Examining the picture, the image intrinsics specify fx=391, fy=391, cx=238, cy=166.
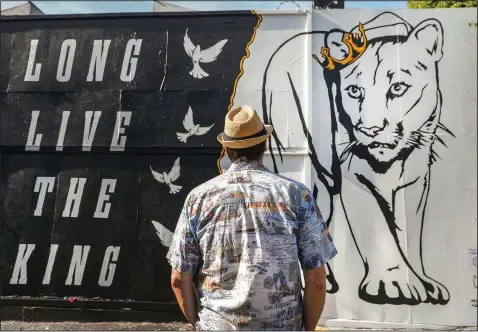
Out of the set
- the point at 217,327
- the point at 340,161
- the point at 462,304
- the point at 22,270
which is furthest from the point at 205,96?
the point at 462,304

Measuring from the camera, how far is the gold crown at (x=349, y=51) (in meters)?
4.68

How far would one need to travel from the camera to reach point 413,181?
176 inches

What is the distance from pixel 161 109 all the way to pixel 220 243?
3.28 metres

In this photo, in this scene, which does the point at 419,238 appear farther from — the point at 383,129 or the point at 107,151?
the point at 107,151

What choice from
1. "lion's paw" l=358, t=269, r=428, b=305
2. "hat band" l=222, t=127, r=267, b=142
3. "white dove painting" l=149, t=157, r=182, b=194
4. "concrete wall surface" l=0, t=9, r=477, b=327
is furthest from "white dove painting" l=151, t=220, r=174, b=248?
"hat band" l=222, t=127, r=267, b=142

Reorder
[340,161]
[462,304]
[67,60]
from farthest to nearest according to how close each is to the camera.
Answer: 1. [67,60]
2. [340,161]
3. [462,304]

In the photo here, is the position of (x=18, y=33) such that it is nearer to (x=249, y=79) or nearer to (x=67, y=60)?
(x=67, y=60)

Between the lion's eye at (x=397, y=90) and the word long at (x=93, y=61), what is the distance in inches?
122

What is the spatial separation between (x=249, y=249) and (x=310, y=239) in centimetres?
31

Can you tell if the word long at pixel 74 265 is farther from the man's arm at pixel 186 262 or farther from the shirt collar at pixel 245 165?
the shirt collar at pixel 245 165

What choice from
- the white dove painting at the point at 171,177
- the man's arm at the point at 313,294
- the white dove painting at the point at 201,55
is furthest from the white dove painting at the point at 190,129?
the man's arm at the point at 313,294

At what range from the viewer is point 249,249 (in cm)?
172

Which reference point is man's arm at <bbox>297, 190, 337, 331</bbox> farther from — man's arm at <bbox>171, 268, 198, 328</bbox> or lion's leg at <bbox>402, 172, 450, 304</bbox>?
lion's leg at <bbox>402, 172, 450, 304</bbox>

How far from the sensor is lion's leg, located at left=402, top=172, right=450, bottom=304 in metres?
4.30
